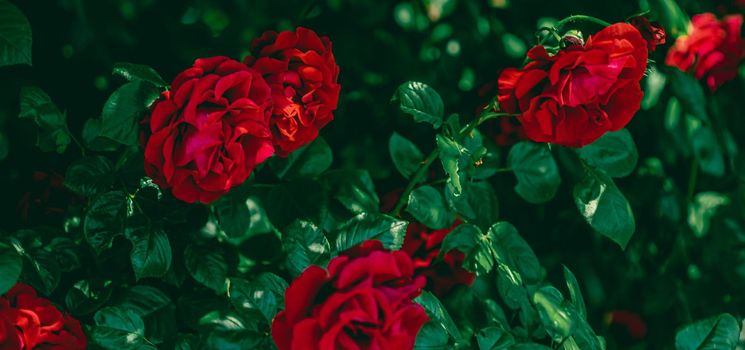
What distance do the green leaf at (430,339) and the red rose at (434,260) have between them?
310mm

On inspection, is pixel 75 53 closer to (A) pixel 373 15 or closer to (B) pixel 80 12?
(B) pixel 80 12

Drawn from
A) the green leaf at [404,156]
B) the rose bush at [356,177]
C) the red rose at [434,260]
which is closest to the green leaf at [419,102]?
the rose bush at [356,177]

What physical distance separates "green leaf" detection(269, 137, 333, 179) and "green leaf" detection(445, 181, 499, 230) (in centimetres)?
19

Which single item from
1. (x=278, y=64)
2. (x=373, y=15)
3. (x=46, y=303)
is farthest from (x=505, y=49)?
(x=46, y=303)

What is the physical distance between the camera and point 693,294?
186cm

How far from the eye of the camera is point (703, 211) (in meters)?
1.83

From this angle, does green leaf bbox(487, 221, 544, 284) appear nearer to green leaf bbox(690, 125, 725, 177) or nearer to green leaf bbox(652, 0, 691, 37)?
green leaf bbox(652, 0, 691, 37)

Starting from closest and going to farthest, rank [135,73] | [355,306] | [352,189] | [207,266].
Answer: [355,306] < [135,73] < [207,266] < [352,189]

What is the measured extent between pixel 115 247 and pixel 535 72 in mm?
645

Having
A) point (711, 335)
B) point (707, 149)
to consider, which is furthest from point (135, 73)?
point (707, 149)

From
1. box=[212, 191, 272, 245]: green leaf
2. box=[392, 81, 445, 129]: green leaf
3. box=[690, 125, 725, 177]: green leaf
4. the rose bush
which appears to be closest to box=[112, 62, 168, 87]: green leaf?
the rose bush

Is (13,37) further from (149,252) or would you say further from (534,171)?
(534,171)

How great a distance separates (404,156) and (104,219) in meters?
0.44

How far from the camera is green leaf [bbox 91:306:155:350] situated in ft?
3.38
